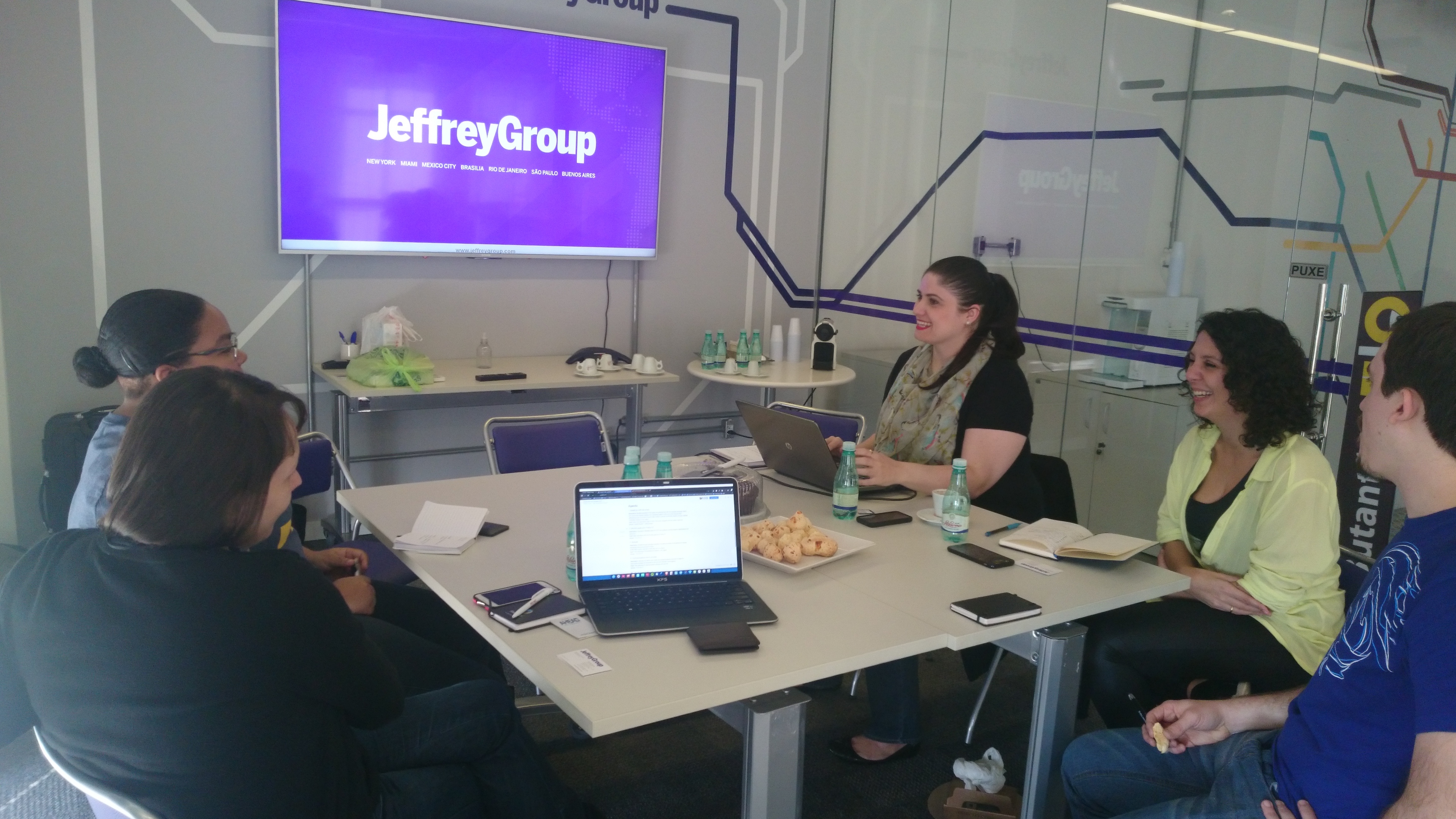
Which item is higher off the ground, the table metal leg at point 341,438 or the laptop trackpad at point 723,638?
the laptop trackpad at point 723,638

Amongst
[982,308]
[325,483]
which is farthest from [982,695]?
[325,483]

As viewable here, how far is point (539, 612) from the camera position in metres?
1.84

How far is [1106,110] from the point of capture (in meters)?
4.30

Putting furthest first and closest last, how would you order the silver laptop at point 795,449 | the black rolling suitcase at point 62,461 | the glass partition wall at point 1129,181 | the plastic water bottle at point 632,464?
the black rolling suitcase at point 62,461, the glass partition wall at point 1129,181, the silver laptop at point 795,449, the plastic water bottle at point 632,464

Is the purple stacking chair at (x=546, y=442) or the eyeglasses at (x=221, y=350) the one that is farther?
the purple stacking chair at (x=546, y=442)

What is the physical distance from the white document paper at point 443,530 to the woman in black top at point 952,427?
101 centimetres

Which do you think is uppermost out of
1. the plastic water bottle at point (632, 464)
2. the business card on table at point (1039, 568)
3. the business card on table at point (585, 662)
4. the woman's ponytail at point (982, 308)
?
the woman's ponytail at point (982, 308)

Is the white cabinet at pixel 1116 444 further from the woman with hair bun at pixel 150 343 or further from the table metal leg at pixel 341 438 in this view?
the woman with hair bun at pixel 150 343

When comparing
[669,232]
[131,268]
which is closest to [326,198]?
[131,268]

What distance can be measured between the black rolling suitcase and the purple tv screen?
1.01 meters

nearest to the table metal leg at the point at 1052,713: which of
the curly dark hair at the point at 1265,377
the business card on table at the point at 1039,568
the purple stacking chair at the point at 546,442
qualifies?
the business card on table at the point at 1039,568

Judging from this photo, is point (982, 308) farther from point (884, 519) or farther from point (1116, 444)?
point (1116, 444)

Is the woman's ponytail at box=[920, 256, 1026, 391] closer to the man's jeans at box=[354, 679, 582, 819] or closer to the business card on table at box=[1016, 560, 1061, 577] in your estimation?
the business card on table at box=[1016, 560, 1061, 577]

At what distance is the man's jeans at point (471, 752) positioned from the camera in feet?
5.86
